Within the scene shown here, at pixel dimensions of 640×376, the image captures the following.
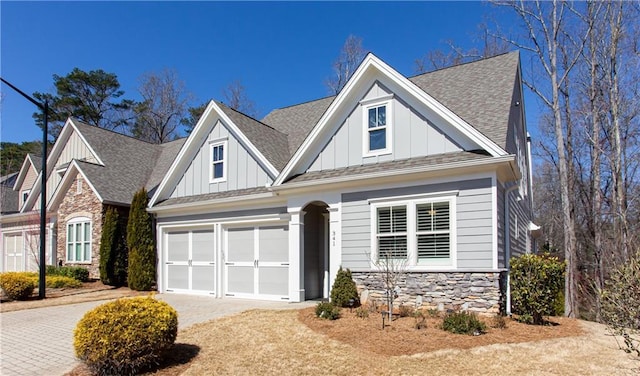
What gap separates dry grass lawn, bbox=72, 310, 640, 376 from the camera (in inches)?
255

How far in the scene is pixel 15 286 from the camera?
14.3 metres

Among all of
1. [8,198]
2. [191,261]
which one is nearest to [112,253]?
[191,261]

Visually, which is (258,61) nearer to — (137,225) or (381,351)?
(137,225)

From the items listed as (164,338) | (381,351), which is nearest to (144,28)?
(164,338)

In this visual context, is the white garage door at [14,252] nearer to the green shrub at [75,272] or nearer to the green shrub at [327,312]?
the green shrub at [75,272]

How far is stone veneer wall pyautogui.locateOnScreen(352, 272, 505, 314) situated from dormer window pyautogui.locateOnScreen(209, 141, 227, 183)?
7.01 metres

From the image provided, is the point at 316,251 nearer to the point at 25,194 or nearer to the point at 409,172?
the point at 409,172

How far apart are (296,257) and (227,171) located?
4.40m

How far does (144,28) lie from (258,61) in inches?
266

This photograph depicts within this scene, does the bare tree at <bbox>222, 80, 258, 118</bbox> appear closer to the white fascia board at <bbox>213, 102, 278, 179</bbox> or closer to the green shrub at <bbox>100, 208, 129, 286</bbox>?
the green shrub at <bbox>100, 208, 129, 286</bbox>

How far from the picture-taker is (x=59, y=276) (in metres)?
17.9

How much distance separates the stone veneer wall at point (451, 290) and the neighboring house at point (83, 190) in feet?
42.2

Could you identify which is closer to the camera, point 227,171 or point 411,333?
point 411,333

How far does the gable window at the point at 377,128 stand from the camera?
452 inches
